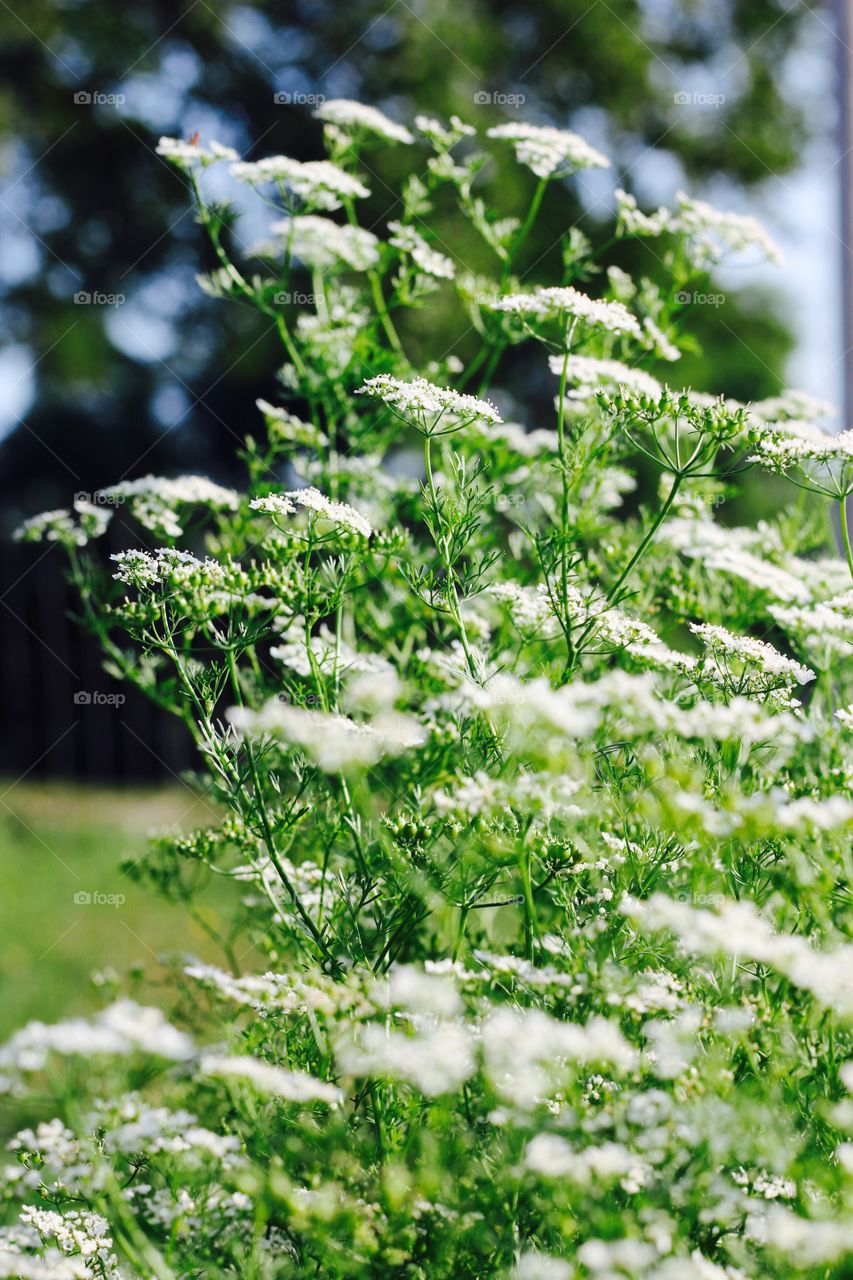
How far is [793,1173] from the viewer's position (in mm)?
1448

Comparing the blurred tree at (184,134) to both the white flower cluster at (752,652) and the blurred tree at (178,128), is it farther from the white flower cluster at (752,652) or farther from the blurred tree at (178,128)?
the white flower cluster at (752,652)

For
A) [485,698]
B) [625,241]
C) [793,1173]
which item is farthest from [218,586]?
[625,241]

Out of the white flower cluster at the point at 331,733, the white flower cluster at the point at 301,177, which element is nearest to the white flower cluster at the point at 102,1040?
the white flower cluster at the point at 331,733

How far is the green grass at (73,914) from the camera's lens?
479 centimetres

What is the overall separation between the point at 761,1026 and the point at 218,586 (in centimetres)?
130

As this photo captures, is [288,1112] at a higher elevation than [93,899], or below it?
below

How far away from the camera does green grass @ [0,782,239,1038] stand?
4.79 metres

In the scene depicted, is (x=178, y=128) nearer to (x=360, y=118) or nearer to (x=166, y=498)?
(x=360, y=118)

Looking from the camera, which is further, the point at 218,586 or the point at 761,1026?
the point at 218,586

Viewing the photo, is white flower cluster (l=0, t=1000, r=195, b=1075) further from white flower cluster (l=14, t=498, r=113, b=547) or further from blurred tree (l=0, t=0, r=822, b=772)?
blurred tree (l=0, t=0, r=822, b=772)

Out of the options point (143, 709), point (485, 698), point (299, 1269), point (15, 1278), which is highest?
point (143, 709)

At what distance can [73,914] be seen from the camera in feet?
19.3

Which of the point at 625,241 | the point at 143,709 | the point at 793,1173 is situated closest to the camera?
the point at 793,1173

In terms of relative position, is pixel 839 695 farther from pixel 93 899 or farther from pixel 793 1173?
pixel 93 899
